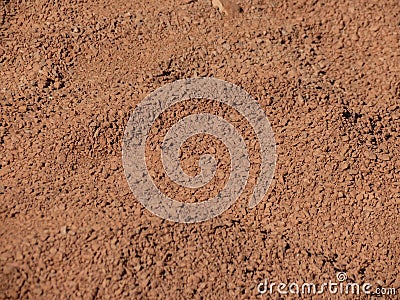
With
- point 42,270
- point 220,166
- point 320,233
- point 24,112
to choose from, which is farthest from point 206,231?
point 24,112

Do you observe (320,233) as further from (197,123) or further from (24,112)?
(24,112)

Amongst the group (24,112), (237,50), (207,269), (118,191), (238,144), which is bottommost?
(207,269)

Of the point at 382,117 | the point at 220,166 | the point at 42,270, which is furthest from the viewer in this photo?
the point at 382,117

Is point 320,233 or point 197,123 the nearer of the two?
point 320,233

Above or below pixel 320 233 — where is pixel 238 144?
above

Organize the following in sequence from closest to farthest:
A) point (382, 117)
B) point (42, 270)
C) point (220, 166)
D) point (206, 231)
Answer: point (42, 270) → point (206, 231) → point (220, 166) → point (382, 117)

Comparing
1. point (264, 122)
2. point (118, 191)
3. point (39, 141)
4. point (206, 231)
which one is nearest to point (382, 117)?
point (264, 122)
